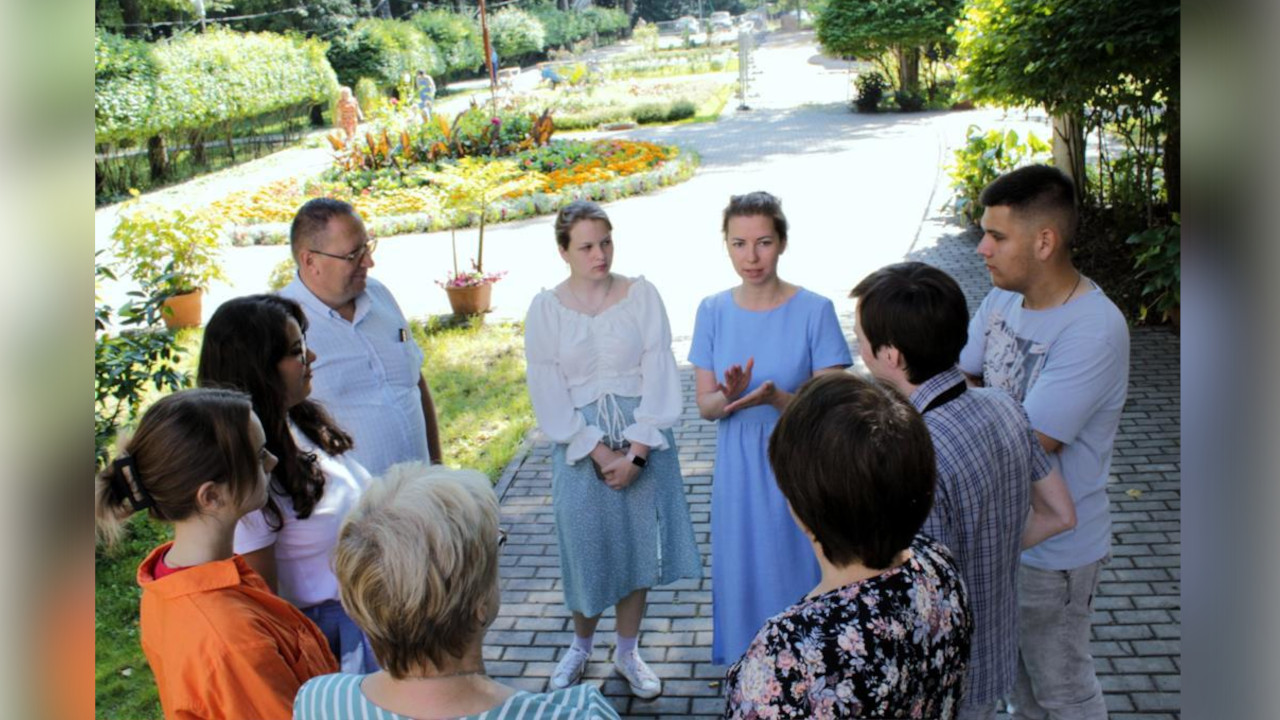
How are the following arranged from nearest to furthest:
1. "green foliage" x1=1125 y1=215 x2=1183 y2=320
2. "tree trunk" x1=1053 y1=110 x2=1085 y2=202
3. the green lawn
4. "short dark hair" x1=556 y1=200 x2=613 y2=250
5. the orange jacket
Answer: the orange jacket < "short dark hair" x1=556 y1=200 x2=613 y2=250 < the green lawn < "green foliage" x1=1125 y1=215 x2=1183 y2=320 < "tree trunk" x1=1053 y1=110 x2=1085 y2=202

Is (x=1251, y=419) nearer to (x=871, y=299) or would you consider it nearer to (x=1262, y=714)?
(x=1262, y=714)

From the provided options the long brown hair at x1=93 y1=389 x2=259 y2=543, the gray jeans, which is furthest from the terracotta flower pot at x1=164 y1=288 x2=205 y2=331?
the gray jeans

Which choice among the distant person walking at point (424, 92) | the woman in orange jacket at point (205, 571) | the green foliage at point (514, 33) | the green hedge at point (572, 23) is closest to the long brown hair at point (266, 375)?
the woman in orange jacket at point (205, 571)

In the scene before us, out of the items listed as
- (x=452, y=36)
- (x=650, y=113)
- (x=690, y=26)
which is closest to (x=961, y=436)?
(x=650, y=113)

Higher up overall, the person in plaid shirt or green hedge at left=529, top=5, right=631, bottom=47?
green hedge at left=529, top=5, right=631, bottom=47

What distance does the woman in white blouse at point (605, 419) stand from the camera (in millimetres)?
3936

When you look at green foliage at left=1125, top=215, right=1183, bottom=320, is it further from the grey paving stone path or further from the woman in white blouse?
the woman in white blouse

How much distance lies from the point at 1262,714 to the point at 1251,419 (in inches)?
10.2

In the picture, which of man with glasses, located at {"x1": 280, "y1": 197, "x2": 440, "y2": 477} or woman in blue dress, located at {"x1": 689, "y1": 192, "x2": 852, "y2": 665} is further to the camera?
man with glasses, located at {"x1": 280, "y1": 197, "x2": 440, "y2": 477}

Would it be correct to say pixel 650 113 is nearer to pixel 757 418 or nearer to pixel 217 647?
pixel 757 418

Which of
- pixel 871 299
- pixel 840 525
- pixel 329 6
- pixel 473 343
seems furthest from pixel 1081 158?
pixel 329 6

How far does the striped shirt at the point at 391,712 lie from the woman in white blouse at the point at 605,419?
210cm

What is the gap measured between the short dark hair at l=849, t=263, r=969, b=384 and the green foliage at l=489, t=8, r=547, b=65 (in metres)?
44.2

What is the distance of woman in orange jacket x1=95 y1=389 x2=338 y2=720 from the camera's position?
205 centimetres
